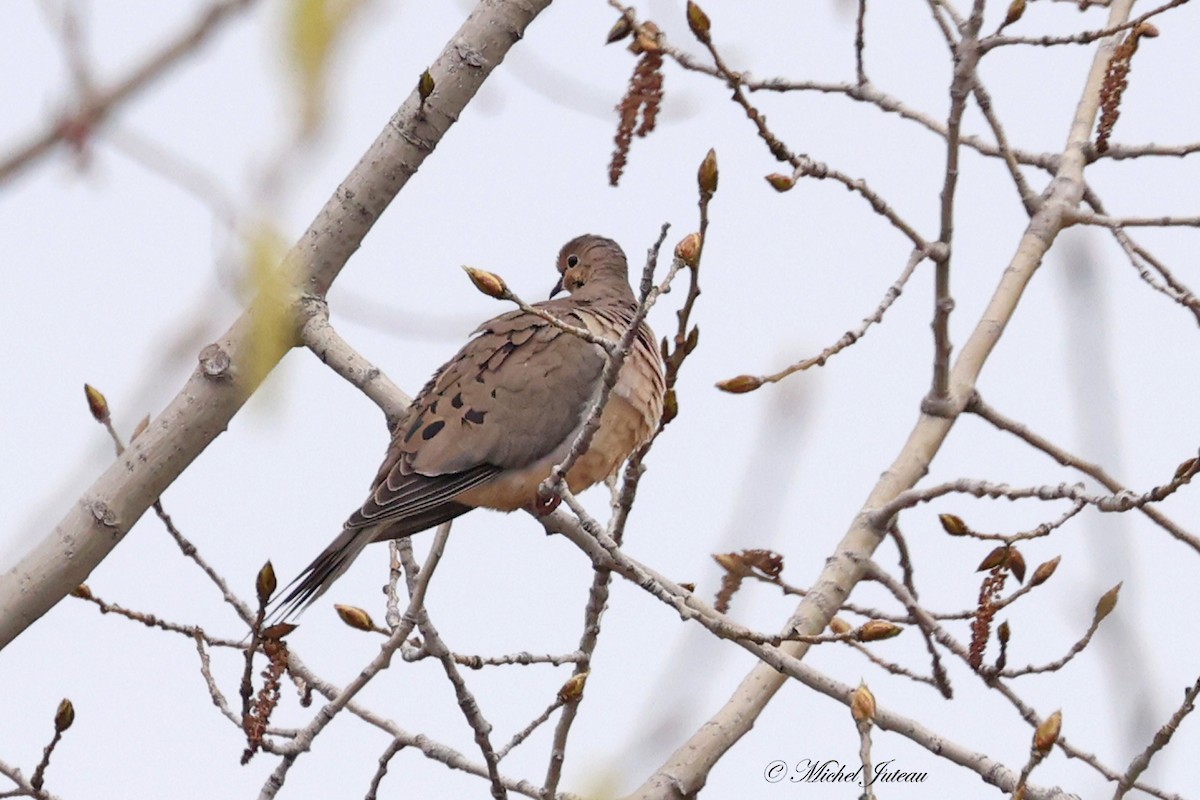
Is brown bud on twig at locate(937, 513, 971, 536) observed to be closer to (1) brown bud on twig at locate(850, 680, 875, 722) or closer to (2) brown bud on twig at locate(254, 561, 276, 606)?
(1) brown bud on twig at locate(850, 680, 875, 722)

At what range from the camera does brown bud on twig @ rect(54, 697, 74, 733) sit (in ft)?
9.21

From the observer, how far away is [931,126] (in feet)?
11.8

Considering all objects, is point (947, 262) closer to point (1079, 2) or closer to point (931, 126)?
point (931, 126)

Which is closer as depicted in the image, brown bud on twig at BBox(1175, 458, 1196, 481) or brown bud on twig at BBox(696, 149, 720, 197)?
brown bud on twig at BBox(696, 149, 720, 197)

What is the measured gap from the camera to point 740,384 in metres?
2.79

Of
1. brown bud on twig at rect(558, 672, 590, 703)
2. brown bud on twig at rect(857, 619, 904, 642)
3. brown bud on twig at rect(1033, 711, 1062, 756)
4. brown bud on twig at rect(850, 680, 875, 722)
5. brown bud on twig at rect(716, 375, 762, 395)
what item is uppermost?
brown bud on twig at rect(716, 375, 762, 395)

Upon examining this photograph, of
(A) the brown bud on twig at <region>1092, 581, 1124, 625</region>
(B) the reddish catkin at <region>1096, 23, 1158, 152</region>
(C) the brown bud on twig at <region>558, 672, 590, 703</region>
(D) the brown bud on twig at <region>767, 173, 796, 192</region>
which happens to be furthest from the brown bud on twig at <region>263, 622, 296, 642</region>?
(B) the reddish catkin at <region>1096, 23, 1158, 152</region>

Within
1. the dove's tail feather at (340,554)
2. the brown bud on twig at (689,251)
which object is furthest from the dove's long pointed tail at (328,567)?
the brown bud on twig at (689,251)

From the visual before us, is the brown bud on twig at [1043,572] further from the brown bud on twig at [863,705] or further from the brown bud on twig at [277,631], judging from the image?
the brown bud on twig at [277,631]

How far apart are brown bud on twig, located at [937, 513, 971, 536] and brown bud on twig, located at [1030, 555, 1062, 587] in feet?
0.57

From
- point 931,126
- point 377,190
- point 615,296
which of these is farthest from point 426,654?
point 615,296

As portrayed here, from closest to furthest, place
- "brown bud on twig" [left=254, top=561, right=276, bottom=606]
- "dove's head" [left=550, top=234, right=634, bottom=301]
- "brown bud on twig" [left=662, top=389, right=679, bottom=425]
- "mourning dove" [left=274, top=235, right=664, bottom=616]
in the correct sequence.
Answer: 1. "brown bud on twig" [left=254, top=561, right=276, bottom=606]
2. "brown bud on twig" [left=662, top=389, right=679, bottom=425]
3. "mourning dove" [left=274, top=235, right=664, bottom=616]
4. "dove's head" [left=550, top=234, right=634, bottom=301]

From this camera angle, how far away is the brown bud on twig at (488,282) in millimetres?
2324

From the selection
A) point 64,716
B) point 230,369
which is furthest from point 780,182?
point 64,716
